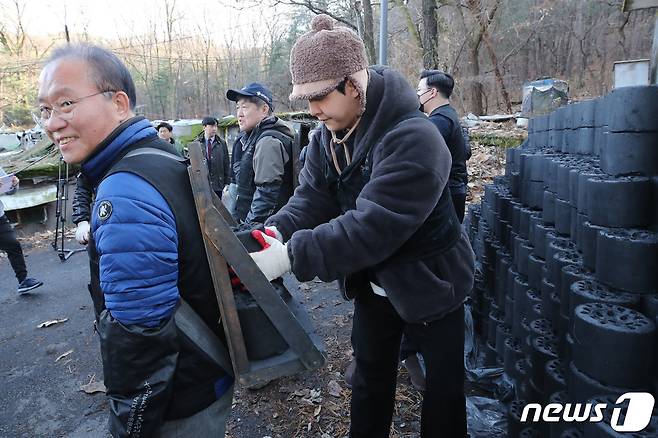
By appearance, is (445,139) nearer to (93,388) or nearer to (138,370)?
(138,370)

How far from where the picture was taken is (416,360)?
3359mm

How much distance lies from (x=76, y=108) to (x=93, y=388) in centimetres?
308

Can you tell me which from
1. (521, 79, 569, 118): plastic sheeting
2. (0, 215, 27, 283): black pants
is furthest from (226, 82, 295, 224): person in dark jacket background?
(521, 79, 569, 118): plastic sheeting

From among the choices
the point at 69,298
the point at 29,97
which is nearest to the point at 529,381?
the point at 69,298

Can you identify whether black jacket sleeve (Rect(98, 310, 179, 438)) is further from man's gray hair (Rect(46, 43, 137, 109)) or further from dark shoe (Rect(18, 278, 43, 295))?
dark shoe (Rect(18, 278, 43, 295))

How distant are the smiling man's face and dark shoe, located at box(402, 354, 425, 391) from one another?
8.78 feet

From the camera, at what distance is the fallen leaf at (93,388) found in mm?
3643

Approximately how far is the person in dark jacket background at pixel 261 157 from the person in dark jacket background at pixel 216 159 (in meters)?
3.17

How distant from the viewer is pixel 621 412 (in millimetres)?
1633

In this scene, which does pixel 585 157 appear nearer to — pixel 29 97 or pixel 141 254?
pixel 141 254

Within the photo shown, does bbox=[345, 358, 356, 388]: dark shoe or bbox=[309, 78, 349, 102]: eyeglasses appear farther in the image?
bbox=[345, 358, 356, 388]: dark shoe

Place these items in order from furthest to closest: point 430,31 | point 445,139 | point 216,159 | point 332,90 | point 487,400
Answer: point 430,31 < point 216,159 < point 445,139 < point 487,400 < point 332,90

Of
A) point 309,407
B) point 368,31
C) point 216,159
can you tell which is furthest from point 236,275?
point 368,31

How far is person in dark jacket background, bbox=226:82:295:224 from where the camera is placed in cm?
374
